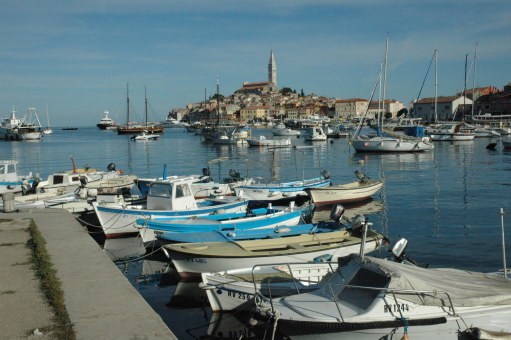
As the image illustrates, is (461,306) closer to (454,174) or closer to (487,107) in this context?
(454,174)

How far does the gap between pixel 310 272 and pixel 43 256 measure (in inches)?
251

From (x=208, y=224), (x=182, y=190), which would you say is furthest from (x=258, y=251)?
(x=182, y=190)

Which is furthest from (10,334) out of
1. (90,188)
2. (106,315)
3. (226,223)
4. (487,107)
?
(487,107)

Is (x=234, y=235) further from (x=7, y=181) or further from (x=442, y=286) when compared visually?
(x=7, y=181)

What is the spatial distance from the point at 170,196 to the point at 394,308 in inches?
494

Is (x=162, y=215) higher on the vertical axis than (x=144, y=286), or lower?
higher

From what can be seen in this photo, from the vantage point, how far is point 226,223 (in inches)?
702

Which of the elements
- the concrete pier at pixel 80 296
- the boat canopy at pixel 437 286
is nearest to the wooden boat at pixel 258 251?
the concrete pier at pixel 80 296

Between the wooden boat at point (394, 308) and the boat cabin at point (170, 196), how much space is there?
35.5 feet

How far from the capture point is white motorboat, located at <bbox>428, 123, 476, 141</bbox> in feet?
288

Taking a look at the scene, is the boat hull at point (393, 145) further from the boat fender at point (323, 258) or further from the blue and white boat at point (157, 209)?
the boat fender at point (323, 258)

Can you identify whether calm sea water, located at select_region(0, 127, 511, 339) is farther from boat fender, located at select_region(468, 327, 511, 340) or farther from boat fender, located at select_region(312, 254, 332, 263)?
boat fender, located at select_region(468, 327, 511, 340)

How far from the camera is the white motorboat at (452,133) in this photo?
8788 centimetres

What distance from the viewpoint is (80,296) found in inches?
377
